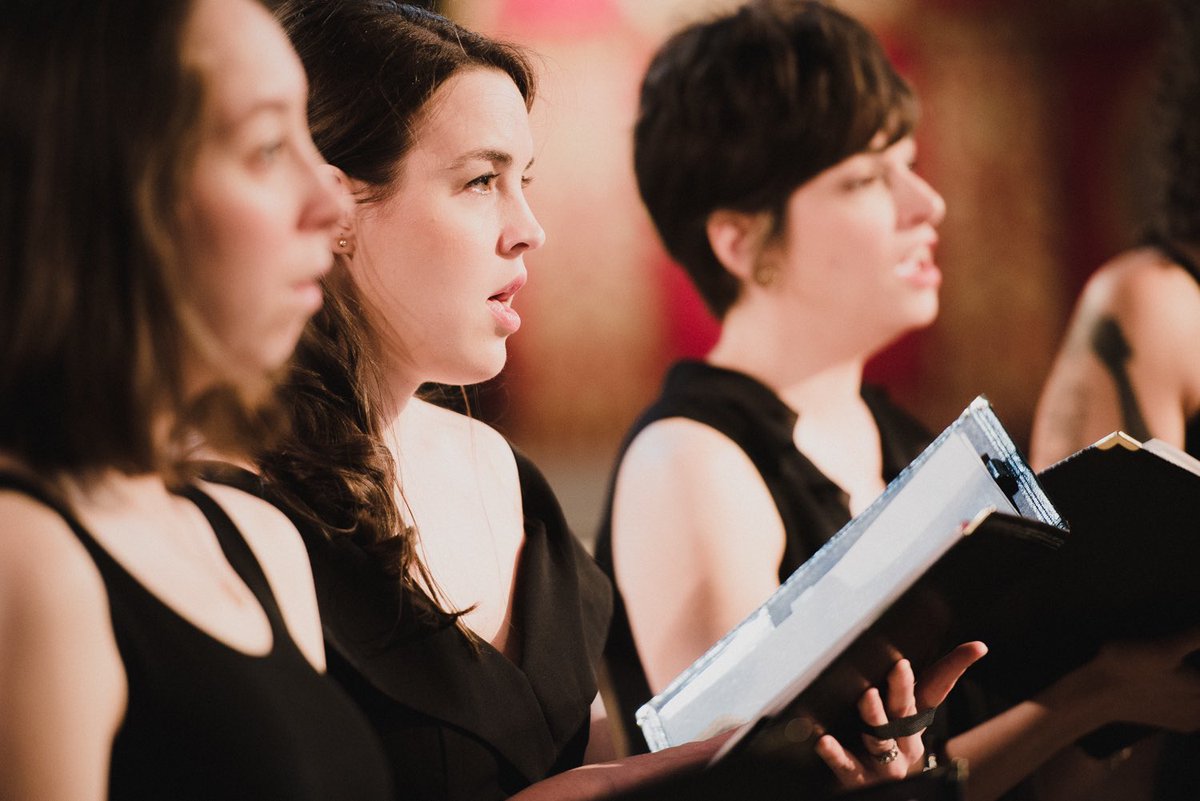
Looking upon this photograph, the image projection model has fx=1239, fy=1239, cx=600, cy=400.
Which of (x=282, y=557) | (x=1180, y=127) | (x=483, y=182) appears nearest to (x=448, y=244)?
(x=483, y=182)

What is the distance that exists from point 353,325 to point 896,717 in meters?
0.65

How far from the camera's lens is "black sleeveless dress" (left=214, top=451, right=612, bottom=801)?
1153 millimetres

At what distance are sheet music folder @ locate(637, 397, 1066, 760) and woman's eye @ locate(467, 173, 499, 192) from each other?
1.62ft

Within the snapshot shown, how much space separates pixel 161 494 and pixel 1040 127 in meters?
6.63

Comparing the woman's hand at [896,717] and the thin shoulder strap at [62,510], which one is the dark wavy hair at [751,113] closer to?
the woman's hand at [896,717]

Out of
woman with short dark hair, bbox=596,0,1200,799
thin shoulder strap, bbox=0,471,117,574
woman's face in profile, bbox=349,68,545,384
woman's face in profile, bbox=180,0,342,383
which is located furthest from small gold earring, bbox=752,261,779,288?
thin shoulder strap, bbox=0,471,117,574

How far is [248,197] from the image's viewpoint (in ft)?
2.74

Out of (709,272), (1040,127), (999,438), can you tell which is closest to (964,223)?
(1040,127)

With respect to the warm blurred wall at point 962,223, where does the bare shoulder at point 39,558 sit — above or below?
below

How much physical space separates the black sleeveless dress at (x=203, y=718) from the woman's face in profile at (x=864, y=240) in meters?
1.06

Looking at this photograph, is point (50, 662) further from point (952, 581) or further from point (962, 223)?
point (962, 223)

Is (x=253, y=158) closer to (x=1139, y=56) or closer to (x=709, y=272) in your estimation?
(x=709, y=272)

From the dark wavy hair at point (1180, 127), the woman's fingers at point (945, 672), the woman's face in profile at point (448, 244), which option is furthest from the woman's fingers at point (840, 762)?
the dark wavy hair at point (1180, 127)

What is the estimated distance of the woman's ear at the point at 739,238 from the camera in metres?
1.79
